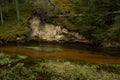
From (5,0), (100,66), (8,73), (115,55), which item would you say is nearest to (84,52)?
(115,55)

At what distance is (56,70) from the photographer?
17.0 meters

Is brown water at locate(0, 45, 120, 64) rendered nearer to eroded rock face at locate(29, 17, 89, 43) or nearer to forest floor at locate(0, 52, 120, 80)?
forest floor at locate(0, 52, 120, 80)

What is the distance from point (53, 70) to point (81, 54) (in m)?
7.16

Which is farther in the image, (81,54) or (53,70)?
(81,54)

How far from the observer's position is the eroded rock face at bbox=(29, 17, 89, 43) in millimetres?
29566

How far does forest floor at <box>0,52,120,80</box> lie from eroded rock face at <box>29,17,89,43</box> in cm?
1020

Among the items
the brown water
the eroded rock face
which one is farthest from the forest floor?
the eroded rock face

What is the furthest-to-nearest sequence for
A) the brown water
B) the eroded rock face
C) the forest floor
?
1. the eroded rock face
2. the brown water
3. the forest floor

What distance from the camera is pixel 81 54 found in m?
23.5

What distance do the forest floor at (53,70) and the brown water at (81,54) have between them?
239 centimetres

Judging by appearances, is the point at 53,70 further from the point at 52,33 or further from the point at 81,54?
the point at 52,33

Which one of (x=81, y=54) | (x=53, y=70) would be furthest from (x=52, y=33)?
(x=53, y=70)

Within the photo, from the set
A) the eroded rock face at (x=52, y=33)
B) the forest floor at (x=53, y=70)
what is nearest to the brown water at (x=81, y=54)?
the forest floor at (x=53, y=70)

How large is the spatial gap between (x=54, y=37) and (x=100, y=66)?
1312 cm
